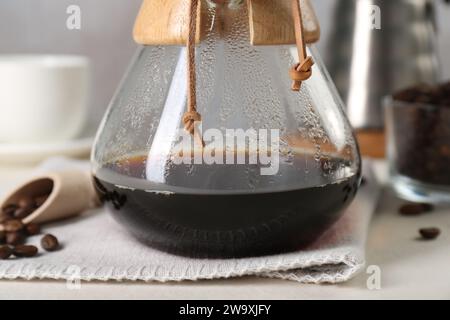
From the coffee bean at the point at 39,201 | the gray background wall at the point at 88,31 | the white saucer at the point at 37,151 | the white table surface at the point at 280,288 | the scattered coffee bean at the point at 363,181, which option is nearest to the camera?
the white table surface at the point at 280,288

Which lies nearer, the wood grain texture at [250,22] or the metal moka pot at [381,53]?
the wood grain texture at [250,22]

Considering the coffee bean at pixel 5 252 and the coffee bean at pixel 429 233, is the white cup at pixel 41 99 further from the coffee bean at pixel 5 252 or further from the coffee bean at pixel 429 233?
the coffee bean at pixel 429 233

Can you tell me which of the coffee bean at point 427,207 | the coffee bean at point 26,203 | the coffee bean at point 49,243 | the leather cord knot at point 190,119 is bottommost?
the coffee bean at point 427,207

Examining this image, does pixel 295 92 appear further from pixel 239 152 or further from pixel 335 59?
pixel 335 59

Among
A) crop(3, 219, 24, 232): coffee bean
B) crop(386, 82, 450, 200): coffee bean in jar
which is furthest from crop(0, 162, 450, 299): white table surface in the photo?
crop(386, 82, 450, 200): coffee bean in jar

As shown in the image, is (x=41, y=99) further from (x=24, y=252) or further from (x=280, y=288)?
(x=280, y=288)

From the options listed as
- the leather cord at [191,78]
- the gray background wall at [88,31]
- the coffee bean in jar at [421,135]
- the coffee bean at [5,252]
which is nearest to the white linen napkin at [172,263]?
the coffee bean at [5,252]

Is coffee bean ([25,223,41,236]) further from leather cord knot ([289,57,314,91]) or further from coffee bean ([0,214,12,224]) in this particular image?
leather cord knot ([289,57,314,91])
